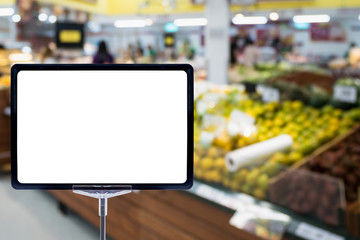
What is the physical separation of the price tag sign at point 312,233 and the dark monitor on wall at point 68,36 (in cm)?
529

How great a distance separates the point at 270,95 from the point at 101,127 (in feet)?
10.7

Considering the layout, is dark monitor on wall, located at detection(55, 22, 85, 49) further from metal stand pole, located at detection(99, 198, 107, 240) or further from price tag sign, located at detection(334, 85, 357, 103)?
metal stand pole, located at detection(99, 198, 107, 240)

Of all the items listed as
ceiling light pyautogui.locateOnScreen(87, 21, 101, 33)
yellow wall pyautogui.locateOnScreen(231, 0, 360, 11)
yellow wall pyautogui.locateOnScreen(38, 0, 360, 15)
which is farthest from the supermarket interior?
ceiling light pyautogui.locateOnScreen(87, 21, 101, 33)

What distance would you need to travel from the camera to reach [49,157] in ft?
2.95

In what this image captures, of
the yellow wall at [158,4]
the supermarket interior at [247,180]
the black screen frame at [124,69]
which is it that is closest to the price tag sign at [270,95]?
the supermarket interior at [247,180]

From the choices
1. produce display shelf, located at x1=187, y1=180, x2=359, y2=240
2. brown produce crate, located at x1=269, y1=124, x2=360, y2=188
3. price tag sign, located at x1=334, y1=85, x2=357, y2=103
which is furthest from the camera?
price tag sign, located at x1=334, y1=85, x2=357, y2=103

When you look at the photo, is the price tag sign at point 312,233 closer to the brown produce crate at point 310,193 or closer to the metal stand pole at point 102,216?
the brown produce crate at point 310,193

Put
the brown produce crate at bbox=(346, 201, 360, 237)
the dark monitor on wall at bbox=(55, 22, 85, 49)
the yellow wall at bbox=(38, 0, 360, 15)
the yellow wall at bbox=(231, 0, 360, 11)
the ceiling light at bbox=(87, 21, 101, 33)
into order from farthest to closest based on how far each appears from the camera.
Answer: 1. the ceiling light at bbox=(87, 21, 101, 33)
2. the yellow wall at bbox=(231, 0, 360, 11)
3. the yellow wall at bbox=(38, 0, 360, 15)
4. the dark monitor on wall at bbox=(55, 22, 85, 49)
5. the brown produce crate at bbox=(346, 201, 360, 237)

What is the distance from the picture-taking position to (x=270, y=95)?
397 centimetres

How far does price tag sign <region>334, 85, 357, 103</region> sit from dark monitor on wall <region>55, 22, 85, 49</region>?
4297 millimetres

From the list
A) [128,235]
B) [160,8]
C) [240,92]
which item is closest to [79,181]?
[128,235]

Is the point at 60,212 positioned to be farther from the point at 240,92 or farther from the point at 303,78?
the point at 303,78

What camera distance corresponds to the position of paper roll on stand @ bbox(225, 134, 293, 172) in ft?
7.84

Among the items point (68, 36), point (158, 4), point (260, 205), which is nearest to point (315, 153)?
point (260, 205)
